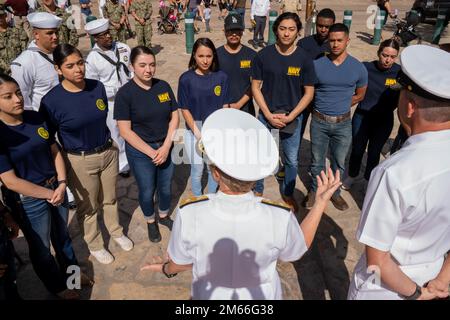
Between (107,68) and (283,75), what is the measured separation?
2315 millimetres

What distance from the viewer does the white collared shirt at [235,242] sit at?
1.70m

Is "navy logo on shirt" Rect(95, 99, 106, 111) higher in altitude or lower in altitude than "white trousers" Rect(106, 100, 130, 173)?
higher

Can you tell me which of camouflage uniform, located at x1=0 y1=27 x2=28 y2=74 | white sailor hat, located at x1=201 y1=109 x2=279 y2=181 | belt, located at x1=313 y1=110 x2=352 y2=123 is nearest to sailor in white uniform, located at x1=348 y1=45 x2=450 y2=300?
white sailor hat, located at x1=201 y1=109 x2=279 y2=181

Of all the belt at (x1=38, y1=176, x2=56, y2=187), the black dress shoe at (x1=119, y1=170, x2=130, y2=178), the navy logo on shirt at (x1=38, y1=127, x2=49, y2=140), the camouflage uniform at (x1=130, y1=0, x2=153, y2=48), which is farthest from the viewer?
the camouflage uniform at (x1=130, y1=0, x2=153, y2=48)

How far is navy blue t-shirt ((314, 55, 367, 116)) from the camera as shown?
12.7 ft

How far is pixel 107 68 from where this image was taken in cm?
441

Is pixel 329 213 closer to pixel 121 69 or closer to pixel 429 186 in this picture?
pixel 429 186

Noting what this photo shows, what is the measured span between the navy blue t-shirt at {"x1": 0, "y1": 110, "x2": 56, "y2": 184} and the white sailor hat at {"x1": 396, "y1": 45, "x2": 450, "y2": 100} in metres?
2.63

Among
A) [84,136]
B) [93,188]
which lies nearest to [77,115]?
[84,136]

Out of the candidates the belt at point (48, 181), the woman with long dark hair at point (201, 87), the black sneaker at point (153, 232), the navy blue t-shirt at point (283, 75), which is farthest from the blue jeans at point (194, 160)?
the belt at point (48, 181)

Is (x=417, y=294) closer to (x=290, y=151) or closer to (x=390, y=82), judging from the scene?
(x=290, y=151)

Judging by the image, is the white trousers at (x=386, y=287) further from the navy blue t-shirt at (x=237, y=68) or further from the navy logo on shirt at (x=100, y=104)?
the navy blue t-shirt at (x=237, y=68)

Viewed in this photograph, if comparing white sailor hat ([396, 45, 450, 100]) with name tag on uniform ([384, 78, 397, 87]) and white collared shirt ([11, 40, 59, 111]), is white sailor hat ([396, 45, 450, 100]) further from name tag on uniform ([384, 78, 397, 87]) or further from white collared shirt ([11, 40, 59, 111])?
white collared shirt ([11, 40, 59, 111])
